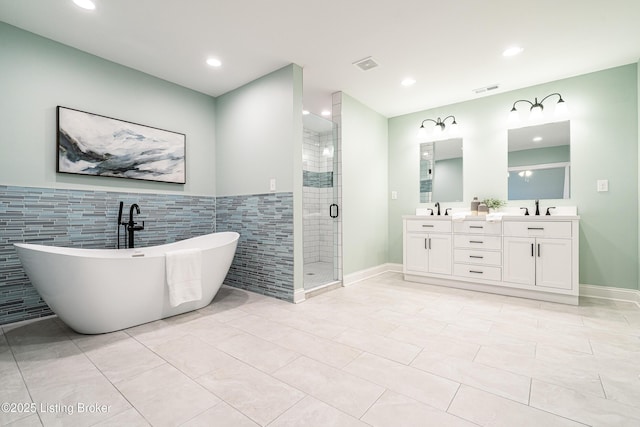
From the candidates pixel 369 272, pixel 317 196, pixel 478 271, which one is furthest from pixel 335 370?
pixel 317 196

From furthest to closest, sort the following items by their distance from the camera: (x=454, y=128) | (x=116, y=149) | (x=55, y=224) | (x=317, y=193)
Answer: (x=317, y=193), (x=454, y=128), (x=116, y=149), (x=55, y=224)

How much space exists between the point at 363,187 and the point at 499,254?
1.92 meters

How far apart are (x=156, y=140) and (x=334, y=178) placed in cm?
221

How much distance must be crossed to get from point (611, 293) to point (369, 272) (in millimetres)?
2708

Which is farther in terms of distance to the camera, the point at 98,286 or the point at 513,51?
the point at 513,51

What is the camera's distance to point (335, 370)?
5.68ft

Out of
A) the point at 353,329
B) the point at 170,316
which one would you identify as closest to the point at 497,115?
the point at 353,329

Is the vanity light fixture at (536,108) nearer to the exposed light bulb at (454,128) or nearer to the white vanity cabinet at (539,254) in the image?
the exposed light bulb at (454,128)

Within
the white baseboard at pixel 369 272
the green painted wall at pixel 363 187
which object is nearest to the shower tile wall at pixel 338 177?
the green painted wall at pixel 363 187

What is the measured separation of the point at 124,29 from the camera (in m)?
2.51

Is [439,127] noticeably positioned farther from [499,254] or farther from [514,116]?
[499,254]

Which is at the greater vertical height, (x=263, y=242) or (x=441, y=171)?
(x=441, y=171)

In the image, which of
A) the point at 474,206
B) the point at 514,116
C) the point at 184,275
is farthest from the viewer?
the point at 474,206

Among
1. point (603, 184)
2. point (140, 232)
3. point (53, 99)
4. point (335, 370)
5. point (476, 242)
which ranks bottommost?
point (335, 370)
